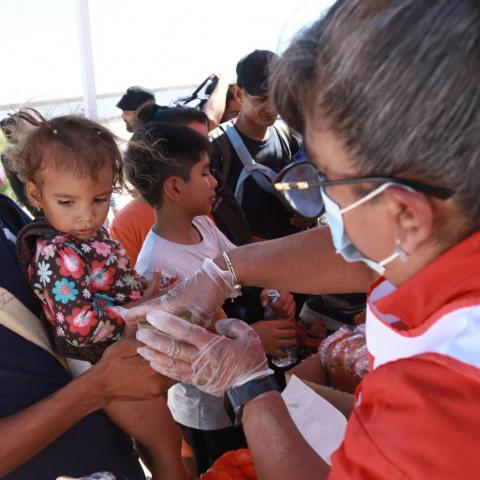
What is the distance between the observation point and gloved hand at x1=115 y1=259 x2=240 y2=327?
144cm

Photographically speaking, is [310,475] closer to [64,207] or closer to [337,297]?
[64,207]

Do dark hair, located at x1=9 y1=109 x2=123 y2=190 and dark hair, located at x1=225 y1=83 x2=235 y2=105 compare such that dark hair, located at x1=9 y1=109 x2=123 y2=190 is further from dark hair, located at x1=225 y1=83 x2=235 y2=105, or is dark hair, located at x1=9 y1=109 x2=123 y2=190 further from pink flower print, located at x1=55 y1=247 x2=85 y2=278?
dark hair, located at x1=225 y1=83 x2=235 y2=105

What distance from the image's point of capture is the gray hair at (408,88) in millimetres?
713

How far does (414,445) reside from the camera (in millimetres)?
708

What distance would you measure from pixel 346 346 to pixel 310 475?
0.95 m

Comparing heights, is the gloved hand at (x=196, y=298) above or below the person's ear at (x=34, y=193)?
below

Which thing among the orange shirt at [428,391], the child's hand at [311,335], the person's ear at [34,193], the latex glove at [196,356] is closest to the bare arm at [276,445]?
the latex glove at [196,356]

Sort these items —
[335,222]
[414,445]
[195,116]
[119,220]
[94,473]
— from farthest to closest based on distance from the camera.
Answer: [195,116] < [119,220] < [94,473] < [335,222] < [414,445]

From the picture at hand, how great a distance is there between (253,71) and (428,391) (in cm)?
285

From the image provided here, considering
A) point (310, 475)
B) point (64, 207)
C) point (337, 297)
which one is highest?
point (64, 207)

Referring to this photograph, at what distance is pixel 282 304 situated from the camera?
2.33 m

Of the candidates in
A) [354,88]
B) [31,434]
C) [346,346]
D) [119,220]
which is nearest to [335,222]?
[354,88]

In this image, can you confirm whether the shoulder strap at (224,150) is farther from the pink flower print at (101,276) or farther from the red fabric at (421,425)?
the red fabric at (421,425)

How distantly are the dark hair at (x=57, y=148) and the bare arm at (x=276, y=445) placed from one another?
36.0 inches
